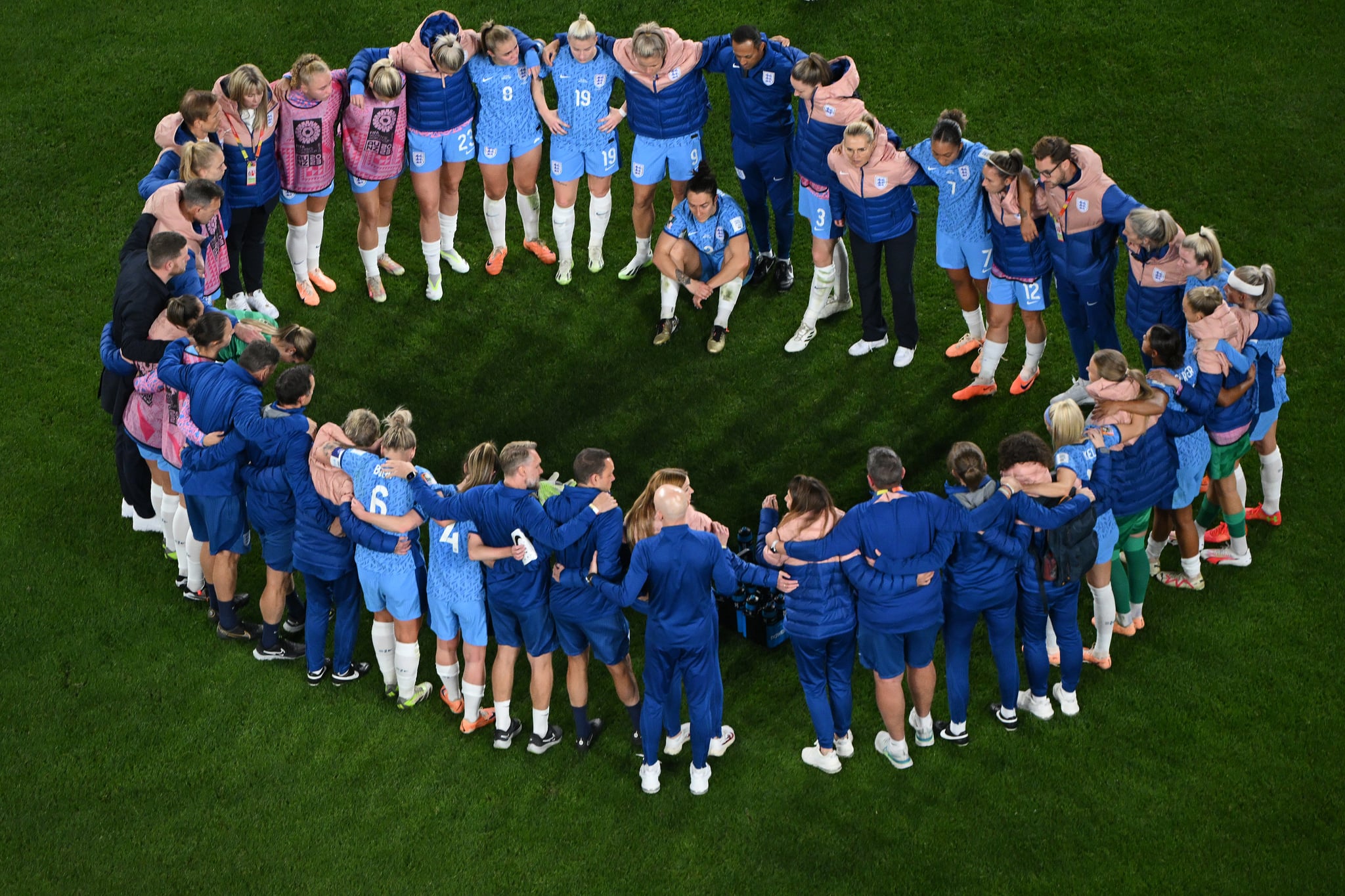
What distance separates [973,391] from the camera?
33.0 feet

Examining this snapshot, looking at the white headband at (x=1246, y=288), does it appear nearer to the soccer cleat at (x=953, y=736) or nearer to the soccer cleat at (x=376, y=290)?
the soccer cleat at (x=953, y=736)

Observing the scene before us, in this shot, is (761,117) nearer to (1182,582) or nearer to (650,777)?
(1182,582)

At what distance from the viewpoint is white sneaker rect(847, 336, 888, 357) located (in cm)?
1048

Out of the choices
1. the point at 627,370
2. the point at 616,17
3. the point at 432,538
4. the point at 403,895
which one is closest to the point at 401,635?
the point at 432,538

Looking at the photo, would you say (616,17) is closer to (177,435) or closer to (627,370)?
(627,370)

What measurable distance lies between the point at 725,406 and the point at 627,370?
32.9 inches

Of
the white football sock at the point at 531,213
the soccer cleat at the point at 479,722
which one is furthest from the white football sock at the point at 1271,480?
the white football sock at the point at 531,213

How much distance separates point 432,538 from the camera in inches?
303

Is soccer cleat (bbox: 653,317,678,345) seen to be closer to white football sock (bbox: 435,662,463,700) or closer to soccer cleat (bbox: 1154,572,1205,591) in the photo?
white football sock (bbox: 435,662,463,700)

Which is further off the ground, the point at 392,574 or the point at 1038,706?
the point at 392,574

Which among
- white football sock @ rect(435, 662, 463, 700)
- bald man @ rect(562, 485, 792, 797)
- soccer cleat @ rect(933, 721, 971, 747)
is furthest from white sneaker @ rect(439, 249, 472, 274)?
soccer cleat @ rect(933, 721, 971, 747)

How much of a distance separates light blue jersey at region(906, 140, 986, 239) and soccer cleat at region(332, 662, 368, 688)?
500 cm

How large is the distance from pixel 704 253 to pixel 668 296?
0.45 metres

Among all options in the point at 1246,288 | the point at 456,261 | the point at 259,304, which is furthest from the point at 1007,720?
the point at 259,304
